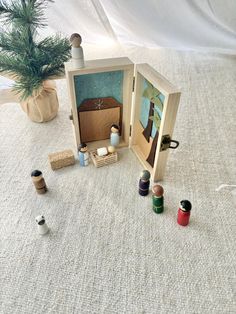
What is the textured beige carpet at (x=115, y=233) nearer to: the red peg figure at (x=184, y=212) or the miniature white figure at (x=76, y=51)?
the red peg figure at (x=184, y=212)

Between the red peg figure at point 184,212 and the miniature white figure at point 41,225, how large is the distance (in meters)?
0.31

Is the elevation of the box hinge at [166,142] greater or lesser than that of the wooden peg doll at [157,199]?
greater

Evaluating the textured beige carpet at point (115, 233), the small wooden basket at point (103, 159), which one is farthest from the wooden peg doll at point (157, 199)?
the small wooden basket at point (103, 159)

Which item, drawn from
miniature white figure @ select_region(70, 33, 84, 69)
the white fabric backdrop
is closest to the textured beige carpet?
miniature white figure @ select_region(70, 33, 84, 69)

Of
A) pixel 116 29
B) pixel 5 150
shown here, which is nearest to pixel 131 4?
pixel 116 29

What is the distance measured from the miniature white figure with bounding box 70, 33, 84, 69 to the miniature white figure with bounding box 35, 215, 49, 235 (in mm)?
385

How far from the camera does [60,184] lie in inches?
27.9

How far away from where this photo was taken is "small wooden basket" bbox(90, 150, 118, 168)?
2.45ft

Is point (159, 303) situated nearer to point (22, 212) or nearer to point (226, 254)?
point (226, 254)

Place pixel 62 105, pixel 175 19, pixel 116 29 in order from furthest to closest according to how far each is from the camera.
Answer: pixel 116 29, pixel 175 19, pixel 62 105

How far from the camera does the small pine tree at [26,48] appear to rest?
0.70 metres

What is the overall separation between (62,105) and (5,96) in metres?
0.24

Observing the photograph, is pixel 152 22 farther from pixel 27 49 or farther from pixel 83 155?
pixel 83 155

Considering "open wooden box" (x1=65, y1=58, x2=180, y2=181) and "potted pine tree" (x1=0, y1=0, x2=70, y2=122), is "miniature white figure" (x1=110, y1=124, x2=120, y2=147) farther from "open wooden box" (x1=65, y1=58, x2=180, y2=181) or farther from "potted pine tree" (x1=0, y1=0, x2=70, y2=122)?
"potted pine tree" (x1=0, y1=0, x2=70, y2=122)
